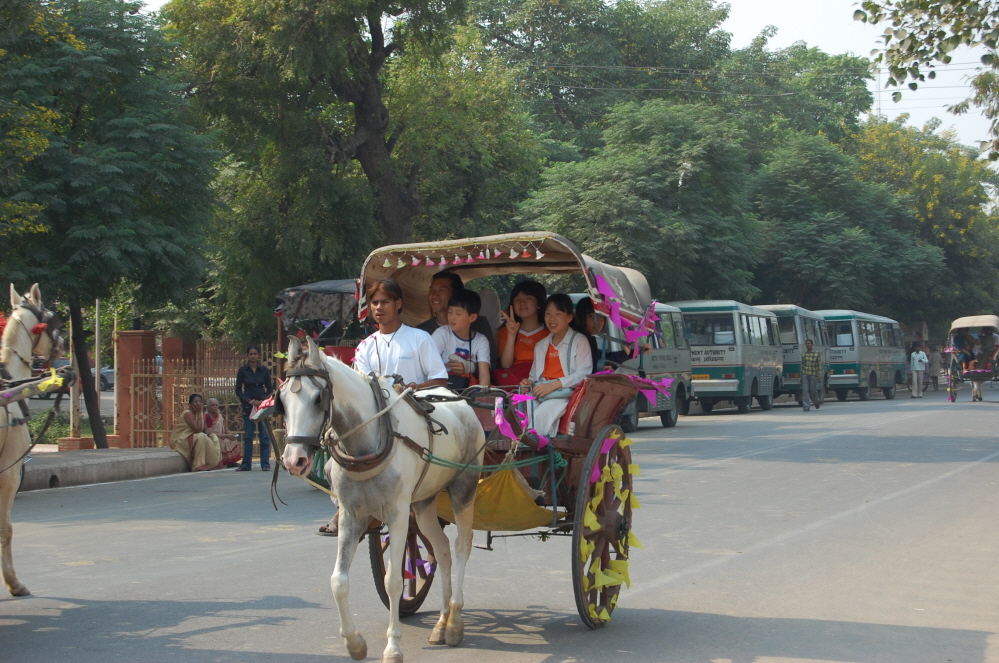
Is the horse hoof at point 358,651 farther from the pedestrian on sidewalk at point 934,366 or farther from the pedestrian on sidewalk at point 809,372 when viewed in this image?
the pedestrian on sidewalk at point 934,366

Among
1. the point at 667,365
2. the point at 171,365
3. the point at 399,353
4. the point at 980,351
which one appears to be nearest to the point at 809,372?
the point at 667,365

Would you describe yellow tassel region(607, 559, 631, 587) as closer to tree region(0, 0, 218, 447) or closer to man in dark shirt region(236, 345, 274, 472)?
man in dark shirt region(236, 345, 274, 472)

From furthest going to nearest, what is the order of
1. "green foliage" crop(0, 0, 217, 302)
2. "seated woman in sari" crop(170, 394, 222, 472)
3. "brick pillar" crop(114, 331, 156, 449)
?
"brick pillar" crop(114, 331, 156, 449), "seated woman in sari" crop(170, 394, 222, 472), "green foliage" crop(0, 0, 217, 302)

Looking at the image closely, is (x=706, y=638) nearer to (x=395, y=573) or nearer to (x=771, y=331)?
(x=395, y=573)

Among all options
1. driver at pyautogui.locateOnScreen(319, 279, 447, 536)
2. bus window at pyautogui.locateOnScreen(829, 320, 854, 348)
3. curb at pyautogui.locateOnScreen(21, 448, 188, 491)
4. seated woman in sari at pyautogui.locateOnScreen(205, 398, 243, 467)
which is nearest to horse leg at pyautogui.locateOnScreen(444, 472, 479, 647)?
driver at pyautogui.locateOnScreen(319, 279, 447, 536)

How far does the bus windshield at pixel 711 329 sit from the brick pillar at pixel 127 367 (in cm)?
1582

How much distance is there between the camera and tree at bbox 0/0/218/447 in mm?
15172

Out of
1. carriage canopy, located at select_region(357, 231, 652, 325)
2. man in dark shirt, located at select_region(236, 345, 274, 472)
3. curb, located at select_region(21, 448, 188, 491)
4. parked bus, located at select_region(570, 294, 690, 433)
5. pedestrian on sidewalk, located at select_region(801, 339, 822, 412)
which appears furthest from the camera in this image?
pedestrian on sidewalk, located at select_region(801, 339, 822, 412)

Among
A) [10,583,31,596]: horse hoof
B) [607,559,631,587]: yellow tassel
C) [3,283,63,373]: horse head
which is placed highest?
[3,283,63,373]: horse head

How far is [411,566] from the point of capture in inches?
258

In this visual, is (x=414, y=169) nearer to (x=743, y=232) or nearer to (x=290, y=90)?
(x=290, y=90)

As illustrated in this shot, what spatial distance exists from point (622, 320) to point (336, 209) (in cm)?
1606

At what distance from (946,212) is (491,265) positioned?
47656 millimetres

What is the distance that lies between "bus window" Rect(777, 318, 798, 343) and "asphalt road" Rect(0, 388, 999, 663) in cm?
2180
